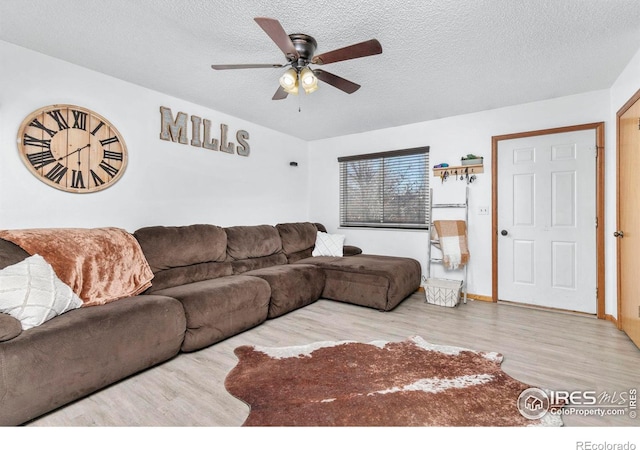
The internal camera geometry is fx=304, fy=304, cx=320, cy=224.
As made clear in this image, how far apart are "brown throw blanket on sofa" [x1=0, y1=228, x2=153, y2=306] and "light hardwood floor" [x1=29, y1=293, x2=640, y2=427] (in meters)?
0.73

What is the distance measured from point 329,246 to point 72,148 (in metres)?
3.27

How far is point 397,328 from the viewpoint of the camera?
306cm

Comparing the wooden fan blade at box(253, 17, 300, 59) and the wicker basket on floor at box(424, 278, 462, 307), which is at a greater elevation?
the wooden fan blade at box(253, 17, 300, 59)

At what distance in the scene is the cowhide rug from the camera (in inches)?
65.5

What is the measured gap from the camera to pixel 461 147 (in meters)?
4.17

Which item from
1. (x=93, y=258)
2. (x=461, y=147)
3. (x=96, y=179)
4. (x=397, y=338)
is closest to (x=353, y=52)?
(x=397, y=338)

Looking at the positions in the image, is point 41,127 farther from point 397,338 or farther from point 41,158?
point 397,338

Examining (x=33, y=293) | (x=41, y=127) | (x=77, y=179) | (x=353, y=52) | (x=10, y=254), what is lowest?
(x=33, y=293)

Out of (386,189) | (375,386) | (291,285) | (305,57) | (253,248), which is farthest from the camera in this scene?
(386,189)

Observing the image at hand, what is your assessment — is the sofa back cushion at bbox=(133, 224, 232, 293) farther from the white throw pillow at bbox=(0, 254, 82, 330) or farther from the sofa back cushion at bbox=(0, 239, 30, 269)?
the sofa back cushion at bbox=(0, 239, 30, 269)

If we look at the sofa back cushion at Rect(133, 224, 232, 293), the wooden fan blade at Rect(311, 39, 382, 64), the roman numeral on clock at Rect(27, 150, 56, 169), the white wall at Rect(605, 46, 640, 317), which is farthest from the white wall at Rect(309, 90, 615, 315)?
the roman numeral on clock at Rect(27, 150, 56, 169)

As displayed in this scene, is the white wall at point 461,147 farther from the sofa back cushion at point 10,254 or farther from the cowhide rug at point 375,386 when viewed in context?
the sofa back cushion at point 10,254

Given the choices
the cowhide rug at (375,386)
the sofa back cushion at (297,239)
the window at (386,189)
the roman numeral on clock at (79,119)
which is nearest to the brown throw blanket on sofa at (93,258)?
the roman numeral on clock at (79,119)
